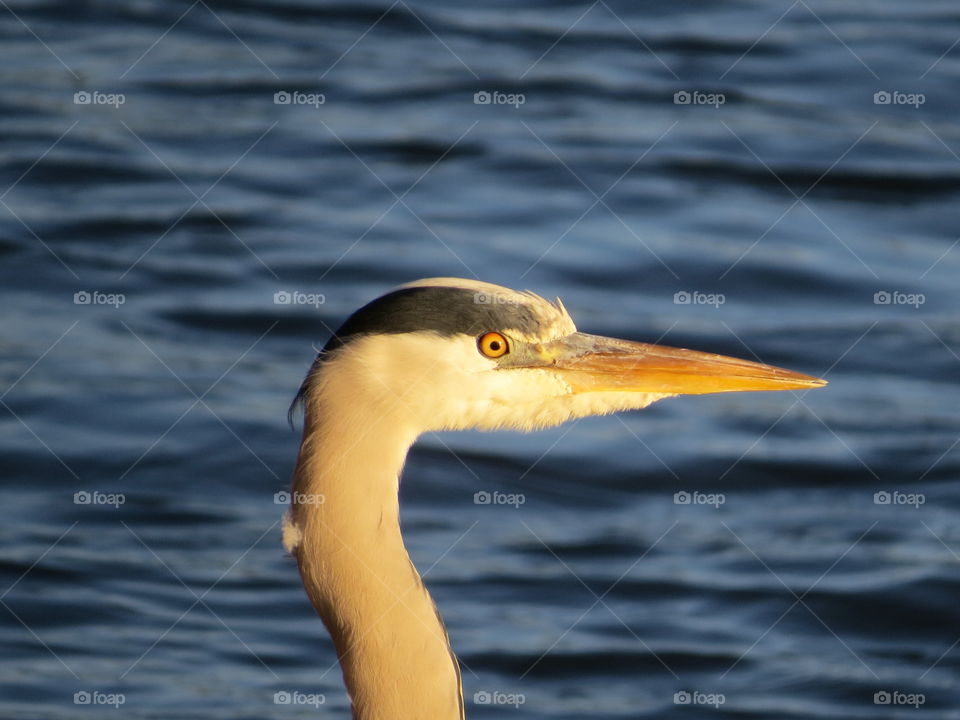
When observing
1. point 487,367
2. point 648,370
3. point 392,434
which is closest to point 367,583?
point 392,434

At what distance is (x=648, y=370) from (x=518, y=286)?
4.72m

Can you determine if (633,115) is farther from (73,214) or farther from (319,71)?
(73,214)

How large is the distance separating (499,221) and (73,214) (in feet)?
9.65

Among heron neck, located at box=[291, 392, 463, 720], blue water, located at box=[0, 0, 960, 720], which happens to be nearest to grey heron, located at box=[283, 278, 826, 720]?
heron neck, located at box=[291, 392, 463, 720]

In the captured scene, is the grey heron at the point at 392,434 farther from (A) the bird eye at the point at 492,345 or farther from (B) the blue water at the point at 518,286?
(B) the blue water at the point at 518,286

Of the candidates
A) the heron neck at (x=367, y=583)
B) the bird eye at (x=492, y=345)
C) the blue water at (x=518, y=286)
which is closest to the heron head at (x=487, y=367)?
the bird eye at (x=492, y=345)

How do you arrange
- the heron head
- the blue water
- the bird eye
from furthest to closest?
the blue water → the bird eye → the heron head

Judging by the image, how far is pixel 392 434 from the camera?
4.60 meters

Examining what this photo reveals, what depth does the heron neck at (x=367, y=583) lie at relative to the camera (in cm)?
448

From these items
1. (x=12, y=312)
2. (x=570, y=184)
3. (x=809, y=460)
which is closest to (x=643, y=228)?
(x=570, y=184)

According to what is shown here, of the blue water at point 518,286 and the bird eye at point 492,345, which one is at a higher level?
the blue water at point 518,286

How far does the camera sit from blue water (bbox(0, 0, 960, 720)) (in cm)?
721

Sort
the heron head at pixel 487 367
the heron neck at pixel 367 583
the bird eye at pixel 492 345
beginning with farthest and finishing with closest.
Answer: the bird eye at pixel 492 345 → the heron head at pixel 487 367 → the heron neck at pixel 367 583

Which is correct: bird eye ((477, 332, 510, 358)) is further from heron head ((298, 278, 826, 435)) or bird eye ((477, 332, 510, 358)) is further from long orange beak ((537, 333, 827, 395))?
long orange beak ((537, 333, 827, 395))
